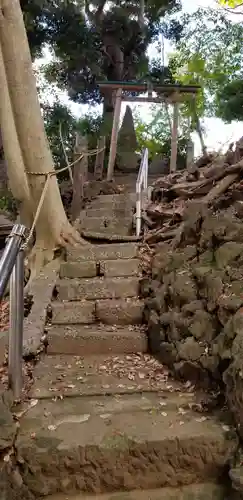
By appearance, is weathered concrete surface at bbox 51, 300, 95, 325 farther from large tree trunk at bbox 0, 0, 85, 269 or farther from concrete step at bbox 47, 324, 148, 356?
large tree trunk at bbox 0, 0, 85, 269

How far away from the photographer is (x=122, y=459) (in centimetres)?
192

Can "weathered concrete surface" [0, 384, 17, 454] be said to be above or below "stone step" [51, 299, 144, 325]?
below

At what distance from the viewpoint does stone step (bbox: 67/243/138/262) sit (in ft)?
13.7

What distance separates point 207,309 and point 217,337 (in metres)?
0.31

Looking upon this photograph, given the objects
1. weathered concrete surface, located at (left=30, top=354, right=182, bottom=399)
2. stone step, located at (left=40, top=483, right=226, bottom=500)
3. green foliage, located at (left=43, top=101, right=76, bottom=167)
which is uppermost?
green foliage, located at (left=43, top=101, right=76, bottom=167)

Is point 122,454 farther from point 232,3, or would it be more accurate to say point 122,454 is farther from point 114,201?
point 232,3

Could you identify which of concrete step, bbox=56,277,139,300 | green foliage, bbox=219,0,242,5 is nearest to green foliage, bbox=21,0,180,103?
green foliage, bbox=219,0,242,5

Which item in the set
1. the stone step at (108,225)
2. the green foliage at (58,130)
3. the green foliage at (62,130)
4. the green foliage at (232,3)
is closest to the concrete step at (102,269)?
the stone step at (108,225)

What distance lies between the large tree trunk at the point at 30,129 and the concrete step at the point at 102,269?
20.7 inches

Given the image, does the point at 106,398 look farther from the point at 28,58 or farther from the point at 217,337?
the point at 28,58

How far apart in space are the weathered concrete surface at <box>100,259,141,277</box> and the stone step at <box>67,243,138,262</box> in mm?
137

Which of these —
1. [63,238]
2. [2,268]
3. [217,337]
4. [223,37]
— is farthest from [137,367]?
[223,37]

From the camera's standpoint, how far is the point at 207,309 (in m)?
2.71

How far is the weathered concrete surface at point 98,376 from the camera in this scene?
8.20ft
